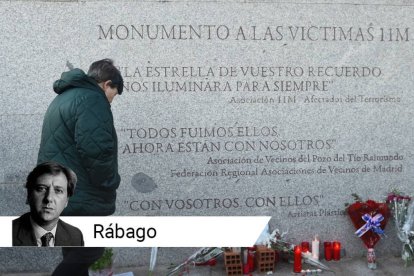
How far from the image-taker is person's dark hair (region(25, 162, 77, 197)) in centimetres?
400

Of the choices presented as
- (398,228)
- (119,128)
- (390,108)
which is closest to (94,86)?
(119,128)

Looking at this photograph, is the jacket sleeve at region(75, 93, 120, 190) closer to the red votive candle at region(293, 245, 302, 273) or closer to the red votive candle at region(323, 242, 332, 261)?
the red votive candle at region(293, 245, 302, 273)

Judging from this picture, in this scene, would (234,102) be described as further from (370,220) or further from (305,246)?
(370,220)

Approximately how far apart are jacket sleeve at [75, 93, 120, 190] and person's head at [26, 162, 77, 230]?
8.8 inches

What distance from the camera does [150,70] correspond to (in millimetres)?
4387

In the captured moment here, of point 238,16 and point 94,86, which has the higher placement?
point 238,16

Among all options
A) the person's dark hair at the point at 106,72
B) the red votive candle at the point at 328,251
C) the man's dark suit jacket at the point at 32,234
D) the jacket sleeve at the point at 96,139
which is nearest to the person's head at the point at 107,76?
the person's dark hair at the point at 106,72

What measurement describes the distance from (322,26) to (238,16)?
0.90m

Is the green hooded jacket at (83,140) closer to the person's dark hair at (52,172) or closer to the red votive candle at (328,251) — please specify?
the person's dark hair at (52,172)

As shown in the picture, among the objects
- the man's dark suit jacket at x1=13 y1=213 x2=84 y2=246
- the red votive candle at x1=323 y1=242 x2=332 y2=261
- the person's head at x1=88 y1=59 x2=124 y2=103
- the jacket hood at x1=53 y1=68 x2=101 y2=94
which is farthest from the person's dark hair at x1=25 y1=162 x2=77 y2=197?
the red votive candle at x1=323 y1=242 x2=332 y2=261

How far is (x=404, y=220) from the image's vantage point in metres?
4.47

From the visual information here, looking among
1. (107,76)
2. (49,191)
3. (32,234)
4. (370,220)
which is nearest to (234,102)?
(107,76)

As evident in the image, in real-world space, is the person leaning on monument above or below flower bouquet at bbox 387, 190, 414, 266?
above

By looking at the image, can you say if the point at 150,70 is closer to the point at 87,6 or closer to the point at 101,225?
the point at 87,6
